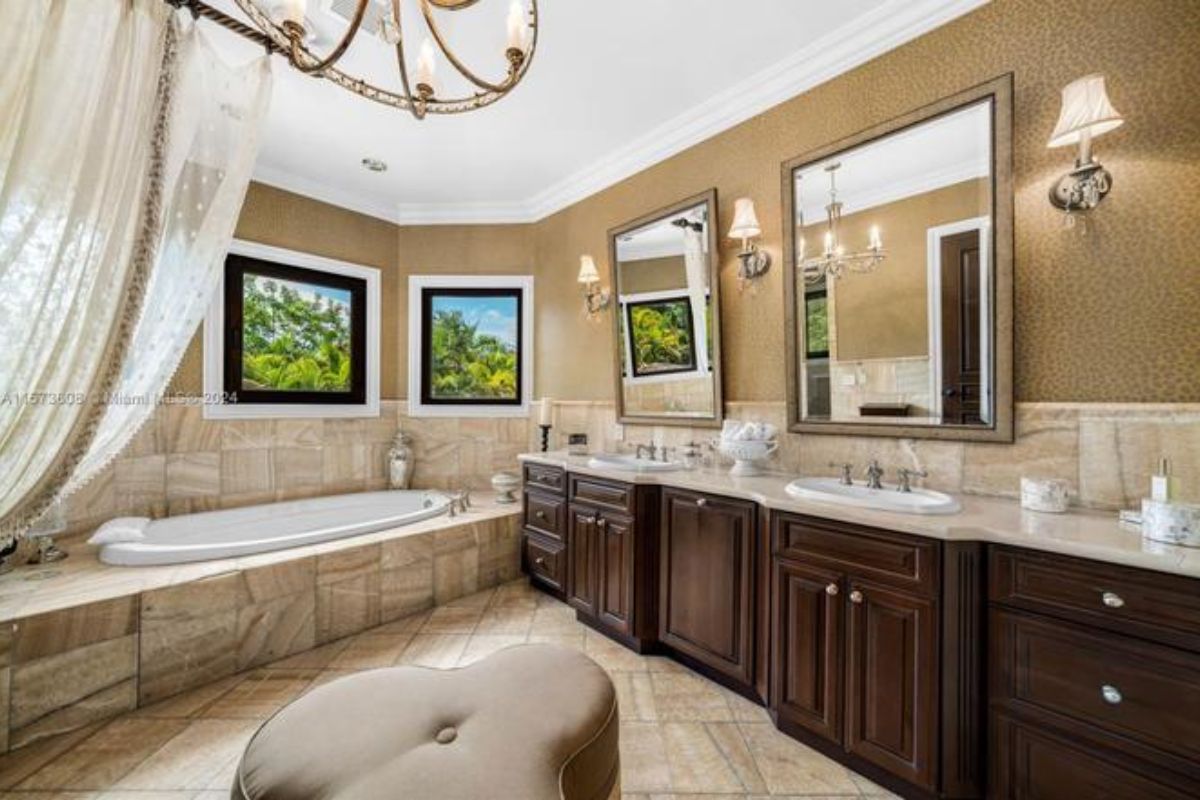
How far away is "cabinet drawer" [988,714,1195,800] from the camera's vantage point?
3.72 ft

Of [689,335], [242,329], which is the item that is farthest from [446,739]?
[242,329]

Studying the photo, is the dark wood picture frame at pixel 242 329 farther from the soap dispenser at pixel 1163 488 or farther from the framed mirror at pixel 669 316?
the soap dispenser at pixel 1163 488

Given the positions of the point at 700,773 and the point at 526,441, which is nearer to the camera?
the point at 700,773

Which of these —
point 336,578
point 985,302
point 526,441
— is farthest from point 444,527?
point 985,302

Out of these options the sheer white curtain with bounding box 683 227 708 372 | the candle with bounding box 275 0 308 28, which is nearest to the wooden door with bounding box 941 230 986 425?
the sheer white curtain with bounding box 683 227 708 372

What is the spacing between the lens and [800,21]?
79.3 inches

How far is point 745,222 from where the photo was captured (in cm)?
233

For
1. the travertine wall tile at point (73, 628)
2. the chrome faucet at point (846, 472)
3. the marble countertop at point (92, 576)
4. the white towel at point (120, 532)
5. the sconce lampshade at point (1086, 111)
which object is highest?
the sconce lampshade at point (1086, 111)

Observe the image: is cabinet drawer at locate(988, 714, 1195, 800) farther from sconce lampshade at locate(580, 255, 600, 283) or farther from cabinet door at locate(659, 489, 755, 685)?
sconce lampshade at locate(580, 255, 600, 283)

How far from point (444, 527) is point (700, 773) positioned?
1.91 meters

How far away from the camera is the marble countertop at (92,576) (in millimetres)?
1805

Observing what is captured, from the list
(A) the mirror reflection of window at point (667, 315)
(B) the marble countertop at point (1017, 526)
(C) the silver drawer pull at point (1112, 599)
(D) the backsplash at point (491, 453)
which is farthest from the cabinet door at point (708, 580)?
(C) the silver drawer pull at point (1112, 599)

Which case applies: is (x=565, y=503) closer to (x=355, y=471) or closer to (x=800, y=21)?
(x=355, y=471)

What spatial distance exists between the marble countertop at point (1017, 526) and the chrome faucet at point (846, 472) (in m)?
0.24
